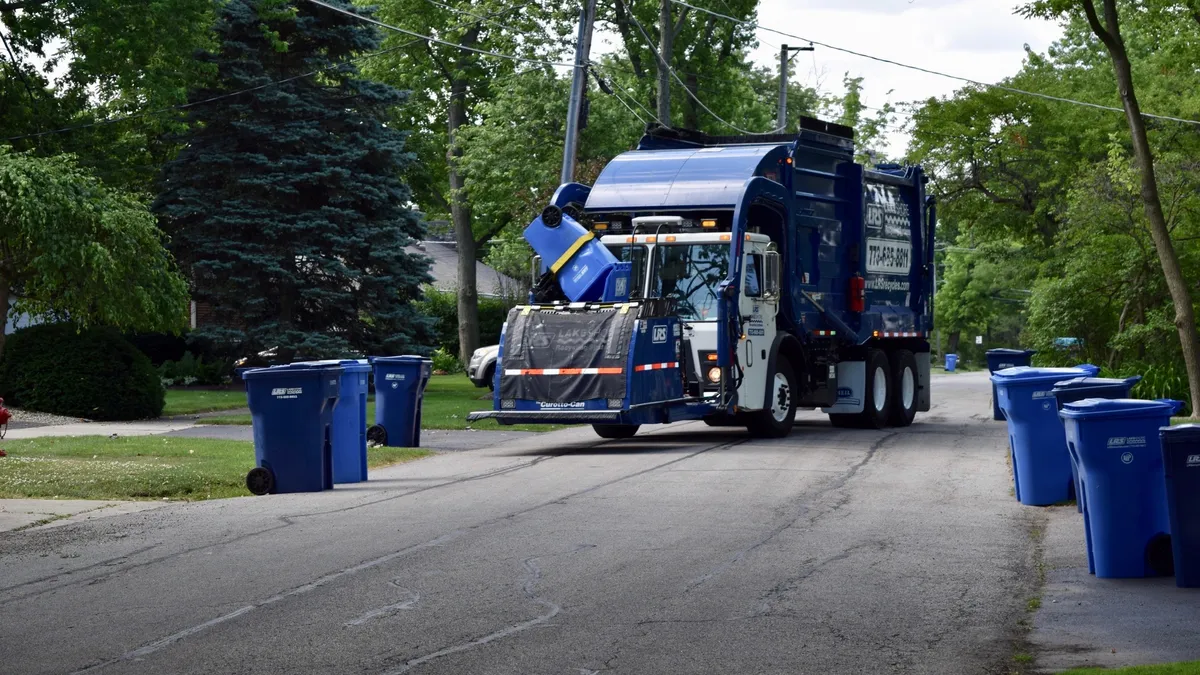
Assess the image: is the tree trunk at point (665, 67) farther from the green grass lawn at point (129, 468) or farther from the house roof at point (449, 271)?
the house roof at point (449, 271)

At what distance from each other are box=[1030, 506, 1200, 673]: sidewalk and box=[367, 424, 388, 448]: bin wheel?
1094 cm

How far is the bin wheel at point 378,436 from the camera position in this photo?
1959cm

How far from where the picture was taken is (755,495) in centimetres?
1388

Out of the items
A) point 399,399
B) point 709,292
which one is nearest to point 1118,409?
point 709,292

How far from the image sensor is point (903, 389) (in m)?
24.3

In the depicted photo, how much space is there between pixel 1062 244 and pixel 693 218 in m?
17.9

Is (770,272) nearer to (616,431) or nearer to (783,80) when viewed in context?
(616,431)

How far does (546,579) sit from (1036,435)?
5.38 metres

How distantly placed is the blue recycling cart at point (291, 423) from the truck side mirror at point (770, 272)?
271 inches

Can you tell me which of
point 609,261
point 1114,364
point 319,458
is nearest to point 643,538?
point 319,458

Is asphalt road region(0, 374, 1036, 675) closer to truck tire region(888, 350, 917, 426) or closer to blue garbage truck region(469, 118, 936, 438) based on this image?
blue garbage truck region(469, 118, 936, 438)

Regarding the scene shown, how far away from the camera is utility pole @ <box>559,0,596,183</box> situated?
27.2 m

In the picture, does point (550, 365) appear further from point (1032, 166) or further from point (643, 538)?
point (1032, 166)

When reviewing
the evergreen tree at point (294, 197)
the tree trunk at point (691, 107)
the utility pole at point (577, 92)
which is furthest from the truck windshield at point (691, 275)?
the tree trunk at point (691, 107)
